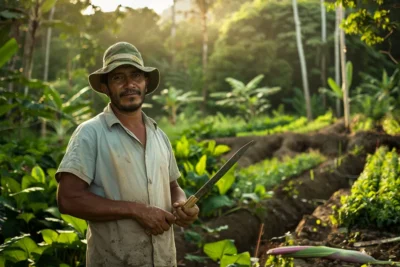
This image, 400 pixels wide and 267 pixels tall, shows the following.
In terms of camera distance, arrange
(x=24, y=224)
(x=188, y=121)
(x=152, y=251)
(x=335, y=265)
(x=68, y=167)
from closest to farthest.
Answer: (x=68, y=167) < (x=152, y=251) < (x=335, y=265) < (x=24, y=224) < (x=188, y=121)

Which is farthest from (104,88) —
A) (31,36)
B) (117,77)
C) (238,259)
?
(31,36)

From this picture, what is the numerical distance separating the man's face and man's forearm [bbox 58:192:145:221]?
1.57 feet

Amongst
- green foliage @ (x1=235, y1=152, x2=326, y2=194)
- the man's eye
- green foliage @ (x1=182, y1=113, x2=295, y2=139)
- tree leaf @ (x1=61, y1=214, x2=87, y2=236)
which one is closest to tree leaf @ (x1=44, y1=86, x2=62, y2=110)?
green foliage @ (x1=235, y1=152, x2=326, y2=194)

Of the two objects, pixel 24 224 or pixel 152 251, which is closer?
pixel 152 251

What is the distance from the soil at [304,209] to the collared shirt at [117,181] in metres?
2.08

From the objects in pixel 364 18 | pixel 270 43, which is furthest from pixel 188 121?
pixel 364 18

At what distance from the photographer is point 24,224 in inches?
218

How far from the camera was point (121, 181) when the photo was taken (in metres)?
2.70

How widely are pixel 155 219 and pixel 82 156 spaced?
1.52 ft

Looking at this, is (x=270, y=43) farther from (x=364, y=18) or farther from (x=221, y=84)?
(x=364, y=18)

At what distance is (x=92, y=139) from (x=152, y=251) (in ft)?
2.08

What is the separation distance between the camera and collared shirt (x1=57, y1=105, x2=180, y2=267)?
268 cm

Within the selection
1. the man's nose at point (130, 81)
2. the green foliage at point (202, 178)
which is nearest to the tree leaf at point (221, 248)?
the man's nose at point (130, 81)

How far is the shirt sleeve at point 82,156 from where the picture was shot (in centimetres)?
259
